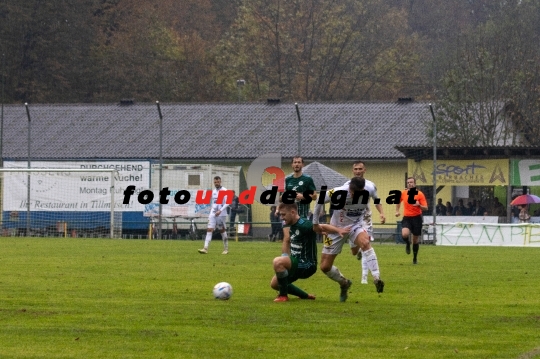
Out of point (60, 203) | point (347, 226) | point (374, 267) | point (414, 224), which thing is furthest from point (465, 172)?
point (374, 267)

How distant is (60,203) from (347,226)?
28.2 meters

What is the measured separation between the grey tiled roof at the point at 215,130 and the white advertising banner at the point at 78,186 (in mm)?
7324

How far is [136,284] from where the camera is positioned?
17.5 m

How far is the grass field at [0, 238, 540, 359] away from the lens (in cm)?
1030

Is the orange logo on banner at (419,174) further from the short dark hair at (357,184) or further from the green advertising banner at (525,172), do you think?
the short dark hair at (357,184)

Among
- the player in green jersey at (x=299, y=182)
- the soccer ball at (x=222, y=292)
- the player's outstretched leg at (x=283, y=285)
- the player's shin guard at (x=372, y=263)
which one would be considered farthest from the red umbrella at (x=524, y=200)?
the soccer ball at (x=222, y=292)

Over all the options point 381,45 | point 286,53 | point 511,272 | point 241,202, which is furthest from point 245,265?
point 381,45

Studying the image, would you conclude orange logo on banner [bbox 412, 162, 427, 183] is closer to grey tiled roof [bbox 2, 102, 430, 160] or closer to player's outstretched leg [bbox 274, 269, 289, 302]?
grey tiled roof [bbox 2, 102, 430, 160]

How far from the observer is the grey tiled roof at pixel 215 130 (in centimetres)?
5116

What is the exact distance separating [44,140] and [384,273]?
3541cm

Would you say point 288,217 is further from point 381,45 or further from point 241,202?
point 381,45

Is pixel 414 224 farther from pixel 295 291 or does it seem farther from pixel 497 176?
pixel 497 176

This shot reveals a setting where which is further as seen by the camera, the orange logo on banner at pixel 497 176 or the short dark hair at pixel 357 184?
the orange logo on banner at pixel 497 176

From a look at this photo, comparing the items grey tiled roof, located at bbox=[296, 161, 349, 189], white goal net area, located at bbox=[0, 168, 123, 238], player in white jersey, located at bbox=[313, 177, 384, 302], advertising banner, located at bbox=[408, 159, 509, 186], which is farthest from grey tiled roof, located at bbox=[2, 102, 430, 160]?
player in white jersey, located at bbox=[313, 177, 384, 302]
